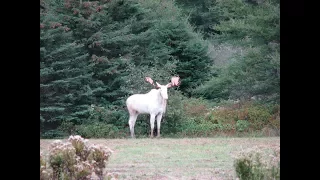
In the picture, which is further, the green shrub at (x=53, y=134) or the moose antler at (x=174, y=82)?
the moose antler at (x=174, y=82)

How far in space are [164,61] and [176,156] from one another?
117 cm

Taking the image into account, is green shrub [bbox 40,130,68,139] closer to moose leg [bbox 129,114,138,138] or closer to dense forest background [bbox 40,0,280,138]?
dense forest background [bbox 40,0,280,138]

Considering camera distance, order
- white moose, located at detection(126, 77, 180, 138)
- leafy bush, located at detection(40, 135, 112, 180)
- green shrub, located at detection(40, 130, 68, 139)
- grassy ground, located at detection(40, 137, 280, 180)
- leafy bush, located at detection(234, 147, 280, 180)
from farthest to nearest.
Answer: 1. white moose, located at detection(126, 77, 180, 138)
2. green shrub, located at detection(40, 130, 68, 139)
3. grassy ground, located at detection(40, 137, 280, 180)
4. leafy bush, located at detection(234, 147, 280, 180)
5. leafy bush, located at detection(40, 135, 112, 180)

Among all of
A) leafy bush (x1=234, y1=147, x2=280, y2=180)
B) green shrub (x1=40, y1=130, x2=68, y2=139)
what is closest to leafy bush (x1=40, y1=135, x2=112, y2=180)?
green shrub (x1=40, y1=130, x2=68, y2=139)

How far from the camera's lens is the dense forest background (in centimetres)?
600

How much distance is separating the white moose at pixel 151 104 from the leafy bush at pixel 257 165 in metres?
1.14

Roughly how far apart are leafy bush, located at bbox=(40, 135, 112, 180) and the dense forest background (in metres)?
0.79

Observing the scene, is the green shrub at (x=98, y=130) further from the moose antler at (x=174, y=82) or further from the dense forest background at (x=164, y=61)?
the moose antler at (x=174, y=82)

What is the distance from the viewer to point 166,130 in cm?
596

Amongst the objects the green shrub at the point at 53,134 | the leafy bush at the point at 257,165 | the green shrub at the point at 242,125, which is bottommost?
the leafy bush at the point at 257,165

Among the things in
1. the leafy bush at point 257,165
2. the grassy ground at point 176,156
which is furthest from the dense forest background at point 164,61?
the leafy bush at point 257,165

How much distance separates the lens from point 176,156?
5.68m

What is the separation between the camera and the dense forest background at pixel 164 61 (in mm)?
6004
